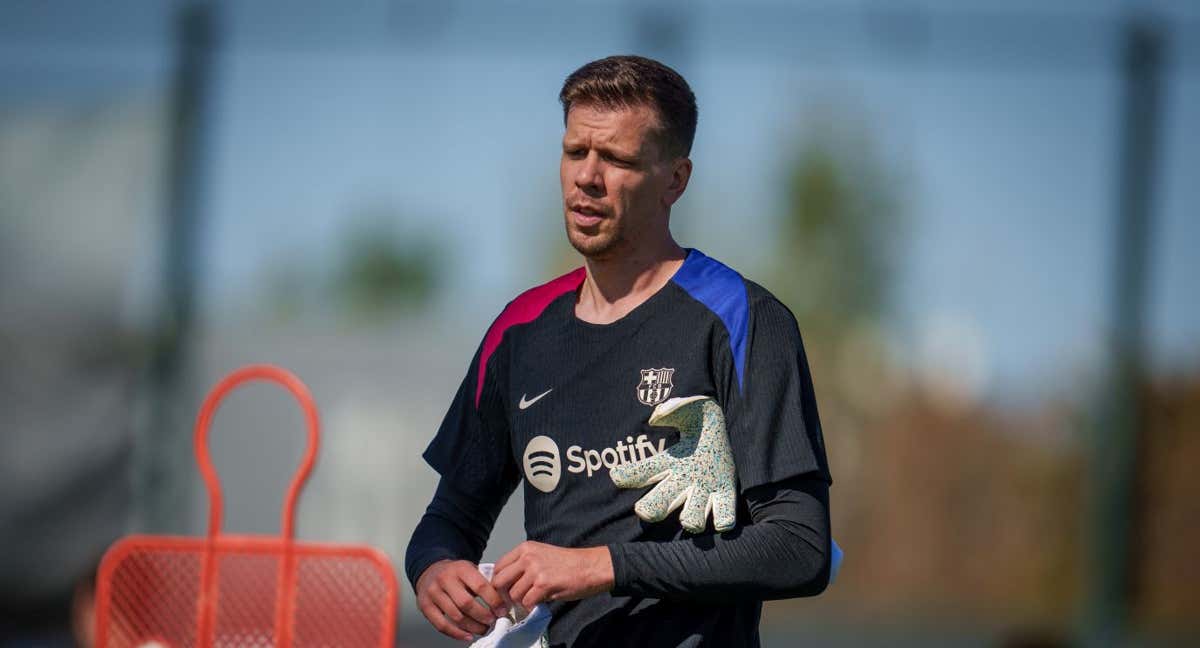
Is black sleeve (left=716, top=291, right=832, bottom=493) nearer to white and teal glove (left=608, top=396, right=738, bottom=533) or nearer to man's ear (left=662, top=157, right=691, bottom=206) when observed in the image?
white and teal glove (left=608, top=396, right=738, bottom=533)

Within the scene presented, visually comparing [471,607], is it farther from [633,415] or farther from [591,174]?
[591,174]

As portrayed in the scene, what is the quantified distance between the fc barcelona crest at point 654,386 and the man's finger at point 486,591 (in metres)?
0.38

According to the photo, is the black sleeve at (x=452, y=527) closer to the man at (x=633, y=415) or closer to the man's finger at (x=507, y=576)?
A: the man at (x=633, y=415)

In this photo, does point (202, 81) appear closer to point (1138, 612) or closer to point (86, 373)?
point (86, 373)

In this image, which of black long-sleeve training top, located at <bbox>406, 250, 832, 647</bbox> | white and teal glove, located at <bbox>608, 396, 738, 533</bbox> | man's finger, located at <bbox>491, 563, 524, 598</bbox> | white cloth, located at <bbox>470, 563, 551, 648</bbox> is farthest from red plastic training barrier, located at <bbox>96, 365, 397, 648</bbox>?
white and teal glove, located at <bbox>608, 396, 738, 533</bbox>

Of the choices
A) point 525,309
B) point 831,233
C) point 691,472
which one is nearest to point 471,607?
point 691,472

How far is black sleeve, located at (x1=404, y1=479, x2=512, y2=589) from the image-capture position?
90.7 inches

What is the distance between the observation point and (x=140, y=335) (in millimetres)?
7375

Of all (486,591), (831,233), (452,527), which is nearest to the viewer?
(486,591)

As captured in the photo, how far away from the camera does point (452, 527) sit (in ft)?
7.84

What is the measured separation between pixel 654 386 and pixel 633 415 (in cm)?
6

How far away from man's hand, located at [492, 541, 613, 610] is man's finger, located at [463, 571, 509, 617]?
0.25 ft

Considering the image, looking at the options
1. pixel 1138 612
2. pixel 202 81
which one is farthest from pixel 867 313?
pixel 202 81

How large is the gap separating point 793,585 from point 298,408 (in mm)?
6024
